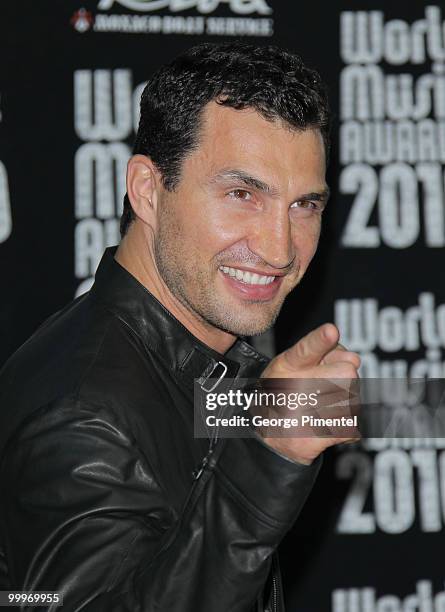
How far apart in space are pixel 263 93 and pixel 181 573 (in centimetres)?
78

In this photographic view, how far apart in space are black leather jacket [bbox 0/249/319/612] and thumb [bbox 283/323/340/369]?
0.09 m

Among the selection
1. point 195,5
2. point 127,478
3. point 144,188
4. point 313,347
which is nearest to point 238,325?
point 144,188

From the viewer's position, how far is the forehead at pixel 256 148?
4.31ft

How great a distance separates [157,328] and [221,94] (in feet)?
1.26

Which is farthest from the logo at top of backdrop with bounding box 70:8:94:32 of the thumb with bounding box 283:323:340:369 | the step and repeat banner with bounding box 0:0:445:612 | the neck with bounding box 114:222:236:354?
the thumb with bounding box 283:323:340:369

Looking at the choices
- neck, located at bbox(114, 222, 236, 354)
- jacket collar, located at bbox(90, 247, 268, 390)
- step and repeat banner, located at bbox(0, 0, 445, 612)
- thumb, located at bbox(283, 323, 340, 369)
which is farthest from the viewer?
step and repeat banner, located at bbox(0, 0, 445, 612)

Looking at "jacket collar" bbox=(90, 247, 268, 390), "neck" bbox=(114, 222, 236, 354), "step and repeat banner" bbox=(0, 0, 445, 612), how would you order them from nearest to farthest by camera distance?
"jacket collar" bbox=(90, 247, 268, 390), "neck" bbox=(114, 222, 236, 354), "step and repeat banner" bbox=(0, 0, 445, 612)

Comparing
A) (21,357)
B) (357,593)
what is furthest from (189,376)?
(357,593)

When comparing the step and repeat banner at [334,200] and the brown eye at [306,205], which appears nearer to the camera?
the brown eye at [306,205]

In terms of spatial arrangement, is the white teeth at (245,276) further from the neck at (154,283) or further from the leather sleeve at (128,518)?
the leather sleeve at (128,518)

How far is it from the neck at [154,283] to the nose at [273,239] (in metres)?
0.16

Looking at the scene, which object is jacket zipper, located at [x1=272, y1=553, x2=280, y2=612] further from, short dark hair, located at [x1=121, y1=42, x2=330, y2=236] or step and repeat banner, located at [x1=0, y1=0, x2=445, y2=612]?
step and repeat banner, located at [x1=0, y1=0, x2=445, y2=612]

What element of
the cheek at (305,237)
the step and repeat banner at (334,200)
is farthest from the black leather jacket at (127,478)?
the step and repeat banner at (334,200)

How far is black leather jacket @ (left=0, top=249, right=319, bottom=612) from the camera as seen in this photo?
2.89 ft
